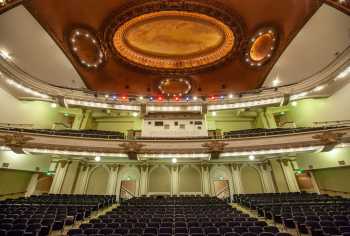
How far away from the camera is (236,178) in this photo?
15039mm

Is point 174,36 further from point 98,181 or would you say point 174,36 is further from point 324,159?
point 324,159

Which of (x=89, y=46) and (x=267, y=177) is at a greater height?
(x=89, y=46)

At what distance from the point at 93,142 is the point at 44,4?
338 inches

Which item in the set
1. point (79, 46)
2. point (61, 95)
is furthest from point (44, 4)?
point (61, 95)

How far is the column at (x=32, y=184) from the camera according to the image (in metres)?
13.7

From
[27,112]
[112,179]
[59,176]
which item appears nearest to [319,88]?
[112,179]

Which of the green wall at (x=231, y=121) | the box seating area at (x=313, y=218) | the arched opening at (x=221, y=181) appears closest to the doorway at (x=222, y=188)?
the arched opening at (x=221, y=181)

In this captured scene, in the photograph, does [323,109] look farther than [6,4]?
Yes

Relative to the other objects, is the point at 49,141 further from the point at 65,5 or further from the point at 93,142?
the point at 65,5

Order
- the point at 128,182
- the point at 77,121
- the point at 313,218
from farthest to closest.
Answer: the point at 77,121 → the point at 128,182 → the point at 313,218

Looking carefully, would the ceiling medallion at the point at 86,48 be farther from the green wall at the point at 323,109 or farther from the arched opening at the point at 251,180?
the green wall at the point at 323,109

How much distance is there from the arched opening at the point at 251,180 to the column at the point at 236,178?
38 cm

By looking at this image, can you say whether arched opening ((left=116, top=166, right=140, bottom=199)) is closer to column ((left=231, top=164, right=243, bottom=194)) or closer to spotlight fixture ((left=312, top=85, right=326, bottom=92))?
column ((left=231, top=164, right=243, bottom=194))

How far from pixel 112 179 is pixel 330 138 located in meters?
15.9
